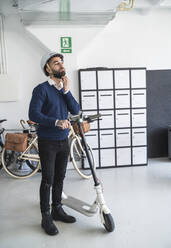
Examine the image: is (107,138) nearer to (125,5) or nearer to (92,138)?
(92,138)

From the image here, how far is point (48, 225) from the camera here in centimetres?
239

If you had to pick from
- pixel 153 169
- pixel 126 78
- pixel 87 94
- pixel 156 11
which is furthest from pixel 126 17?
pixel 153 169

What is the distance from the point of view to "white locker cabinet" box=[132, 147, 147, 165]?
14.5 feet

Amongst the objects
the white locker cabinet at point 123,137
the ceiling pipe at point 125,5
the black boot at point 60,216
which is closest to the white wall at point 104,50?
the ceiling pipe at point 125,5

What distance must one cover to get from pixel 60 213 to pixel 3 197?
1.05 m

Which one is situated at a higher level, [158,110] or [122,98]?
[122,98]

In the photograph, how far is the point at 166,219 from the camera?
2.60m

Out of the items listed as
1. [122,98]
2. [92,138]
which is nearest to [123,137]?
[92,138]

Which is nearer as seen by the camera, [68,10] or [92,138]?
[68,10]

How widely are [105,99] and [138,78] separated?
0.65 meters

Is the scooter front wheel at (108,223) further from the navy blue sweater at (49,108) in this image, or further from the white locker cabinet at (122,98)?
the white locker cabinet at (122,98)

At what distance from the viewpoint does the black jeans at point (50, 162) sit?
233 cm

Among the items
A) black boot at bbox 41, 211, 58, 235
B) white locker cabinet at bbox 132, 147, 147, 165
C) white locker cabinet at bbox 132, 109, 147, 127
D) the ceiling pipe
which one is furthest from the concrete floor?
the ceiling pipe

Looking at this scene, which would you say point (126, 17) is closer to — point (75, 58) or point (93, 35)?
point (93, 35)
